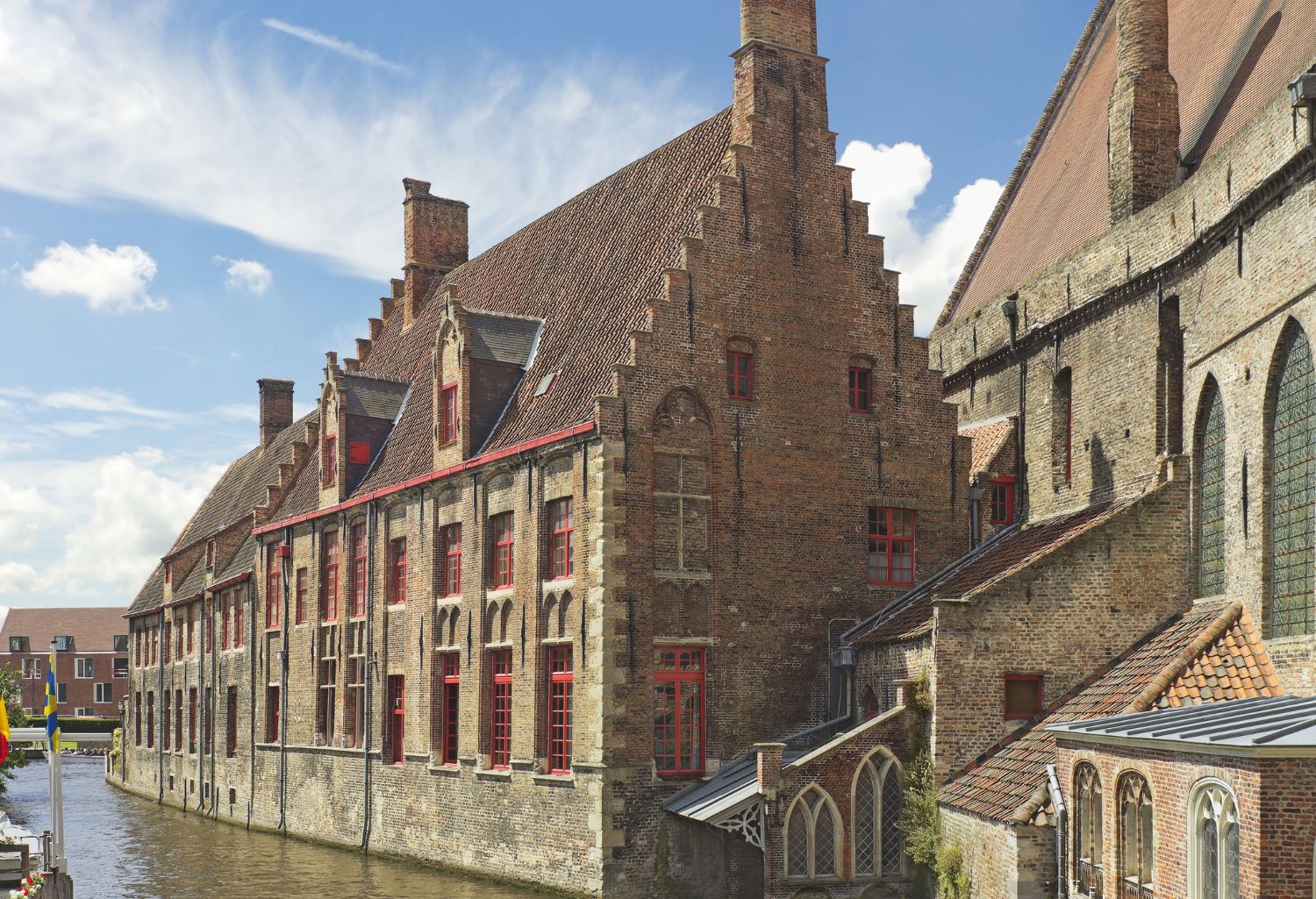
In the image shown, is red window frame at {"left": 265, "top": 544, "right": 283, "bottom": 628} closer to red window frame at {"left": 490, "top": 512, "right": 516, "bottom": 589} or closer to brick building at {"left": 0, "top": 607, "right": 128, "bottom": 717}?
red window frame at {"left": 490, "top": 512, "right": 516, "bottom": 589}

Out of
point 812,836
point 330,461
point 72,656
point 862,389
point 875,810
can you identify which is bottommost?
point 72,656

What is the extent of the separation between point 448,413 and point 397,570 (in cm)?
361

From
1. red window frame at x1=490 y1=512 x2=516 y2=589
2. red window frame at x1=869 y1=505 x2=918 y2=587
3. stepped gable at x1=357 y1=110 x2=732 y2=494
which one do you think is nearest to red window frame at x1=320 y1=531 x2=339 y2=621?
stepped gable at x1=357 y1=110 x2=732 y2=494

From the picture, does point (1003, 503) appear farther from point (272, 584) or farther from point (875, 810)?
point (272, 584)

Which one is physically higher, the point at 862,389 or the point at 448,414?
the point at 862,389

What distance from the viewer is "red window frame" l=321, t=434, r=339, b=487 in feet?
99.1

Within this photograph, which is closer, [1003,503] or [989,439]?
[1003,503]

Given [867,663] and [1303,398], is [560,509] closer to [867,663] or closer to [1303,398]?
[867,663]

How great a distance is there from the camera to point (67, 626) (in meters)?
99.1

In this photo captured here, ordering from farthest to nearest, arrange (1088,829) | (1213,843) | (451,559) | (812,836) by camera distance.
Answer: (451,559)
(812,836)
(1088,829)
(1213,843)

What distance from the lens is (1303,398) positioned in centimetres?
1590

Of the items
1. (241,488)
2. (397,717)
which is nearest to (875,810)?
(397,717)

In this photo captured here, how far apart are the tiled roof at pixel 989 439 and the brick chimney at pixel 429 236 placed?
15197 mm

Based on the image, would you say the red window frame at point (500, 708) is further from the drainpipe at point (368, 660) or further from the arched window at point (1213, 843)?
the arched window at point (1213, 843)
